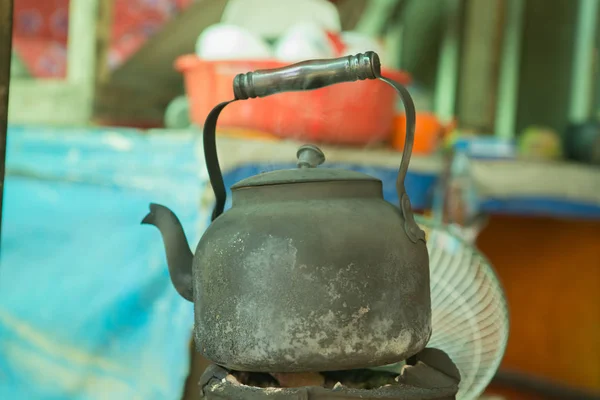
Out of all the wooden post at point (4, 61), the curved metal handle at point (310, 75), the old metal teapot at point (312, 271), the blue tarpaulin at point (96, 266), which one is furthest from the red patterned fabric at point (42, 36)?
the old metal teapot at point (312, 271)

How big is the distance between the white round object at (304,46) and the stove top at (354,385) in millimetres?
1195

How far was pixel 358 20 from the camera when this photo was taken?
4.14 m

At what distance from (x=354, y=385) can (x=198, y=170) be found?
936mm

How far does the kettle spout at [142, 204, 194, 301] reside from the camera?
4.00 ft

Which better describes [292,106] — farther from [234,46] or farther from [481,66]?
[481,66]

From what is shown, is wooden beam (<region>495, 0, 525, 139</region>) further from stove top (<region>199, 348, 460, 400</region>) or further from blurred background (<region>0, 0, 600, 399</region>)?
stove top (<region>199, 348, 460, 400</region>)

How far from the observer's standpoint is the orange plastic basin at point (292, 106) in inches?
88.4

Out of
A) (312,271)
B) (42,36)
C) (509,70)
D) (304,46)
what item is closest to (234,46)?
(304,46)

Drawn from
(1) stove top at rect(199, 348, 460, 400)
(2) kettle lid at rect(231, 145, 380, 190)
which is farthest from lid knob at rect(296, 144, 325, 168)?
(1) stove top at rect(199, 348, 460, 400)

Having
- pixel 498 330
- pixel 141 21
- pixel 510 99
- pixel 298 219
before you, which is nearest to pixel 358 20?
pixel 141 21

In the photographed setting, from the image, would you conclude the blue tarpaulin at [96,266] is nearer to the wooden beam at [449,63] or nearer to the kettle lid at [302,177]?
the kettle lid at [302,177]

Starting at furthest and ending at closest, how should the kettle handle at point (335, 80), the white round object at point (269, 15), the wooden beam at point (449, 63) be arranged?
the wooden beam at point (449, 63)
the white round object at point (269, 15)
the kettle handle at point (335, 80)

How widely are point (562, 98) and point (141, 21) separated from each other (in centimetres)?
361

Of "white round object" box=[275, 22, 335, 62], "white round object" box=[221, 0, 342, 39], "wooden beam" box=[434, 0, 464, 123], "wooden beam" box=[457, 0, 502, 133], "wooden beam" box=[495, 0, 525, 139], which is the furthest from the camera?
"wooden beam" box=[495, 0, 525, 139]
